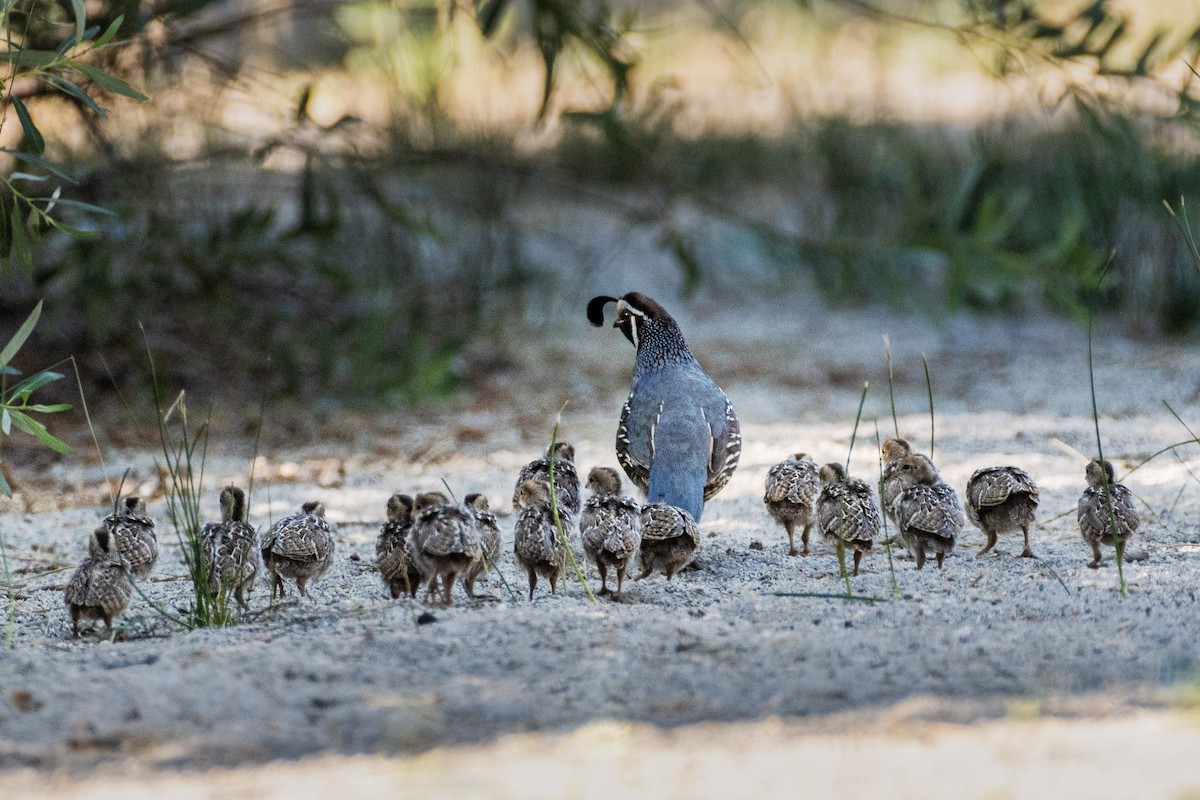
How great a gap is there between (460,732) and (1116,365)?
7042mm

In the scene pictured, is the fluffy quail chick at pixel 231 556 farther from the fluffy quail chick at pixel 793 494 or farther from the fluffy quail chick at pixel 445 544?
the fluffy quail chick at pixel 793 494

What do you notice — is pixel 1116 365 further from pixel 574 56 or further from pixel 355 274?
pixel 355 274

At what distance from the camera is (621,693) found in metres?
3.48

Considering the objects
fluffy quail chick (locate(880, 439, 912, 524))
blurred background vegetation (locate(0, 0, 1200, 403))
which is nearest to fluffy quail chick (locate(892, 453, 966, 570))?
fluffy quail chick (locate(880, 439, 912, 524))

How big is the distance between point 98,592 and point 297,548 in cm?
64

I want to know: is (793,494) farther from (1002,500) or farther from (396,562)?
(396,562)

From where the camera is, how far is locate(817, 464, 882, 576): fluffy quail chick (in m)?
4.91

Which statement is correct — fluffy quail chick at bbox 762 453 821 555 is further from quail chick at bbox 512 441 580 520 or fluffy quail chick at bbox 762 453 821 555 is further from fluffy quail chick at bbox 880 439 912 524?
quail chick at bbox 512 441 580 520

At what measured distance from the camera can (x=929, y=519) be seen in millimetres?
4805

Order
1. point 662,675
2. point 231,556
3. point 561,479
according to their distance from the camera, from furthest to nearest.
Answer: point 561,479 < point 231,556 < point 662,675

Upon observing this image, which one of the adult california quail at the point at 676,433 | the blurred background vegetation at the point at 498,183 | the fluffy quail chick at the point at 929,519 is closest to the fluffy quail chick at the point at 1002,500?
the fluffy quail chick at the point at 929,519

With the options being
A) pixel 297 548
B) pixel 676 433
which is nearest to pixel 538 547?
pixel 297 548

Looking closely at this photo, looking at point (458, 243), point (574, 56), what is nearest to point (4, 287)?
point (458, 243)

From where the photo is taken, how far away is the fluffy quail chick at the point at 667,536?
4793 mm
